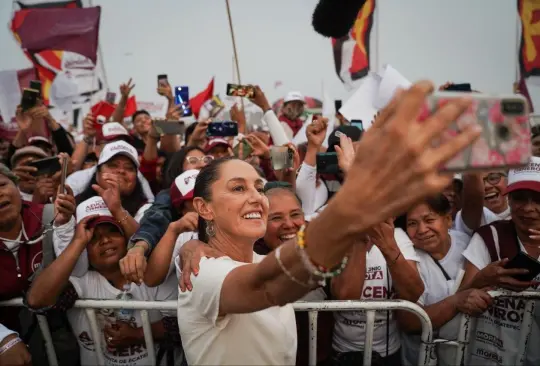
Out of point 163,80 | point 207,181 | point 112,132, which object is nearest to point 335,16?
point 207,181

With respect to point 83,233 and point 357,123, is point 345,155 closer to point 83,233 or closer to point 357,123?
point 83,233

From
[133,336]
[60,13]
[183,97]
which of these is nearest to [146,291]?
[133,336]

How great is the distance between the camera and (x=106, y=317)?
247 cm

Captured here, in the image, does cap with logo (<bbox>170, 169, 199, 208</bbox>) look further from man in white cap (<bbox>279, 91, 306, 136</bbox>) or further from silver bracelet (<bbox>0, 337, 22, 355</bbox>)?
man in white cap (<bbox>279, 91, 306, 136</bbox>)

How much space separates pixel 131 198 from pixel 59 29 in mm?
4627

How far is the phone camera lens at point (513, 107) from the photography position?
890mm

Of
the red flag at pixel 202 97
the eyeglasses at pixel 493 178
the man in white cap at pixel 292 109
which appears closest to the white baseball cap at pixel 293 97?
the man in white cap at pixel 292 109

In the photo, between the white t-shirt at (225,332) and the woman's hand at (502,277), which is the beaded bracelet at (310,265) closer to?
the white t-shirt at (225,332)

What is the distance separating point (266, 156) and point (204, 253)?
2296 millimetres

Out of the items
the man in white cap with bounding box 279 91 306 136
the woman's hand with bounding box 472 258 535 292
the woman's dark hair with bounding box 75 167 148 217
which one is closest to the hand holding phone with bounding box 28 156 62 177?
the woman's dark hair with bounding box 75 167 148 217

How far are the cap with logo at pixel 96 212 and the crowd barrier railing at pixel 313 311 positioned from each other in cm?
50

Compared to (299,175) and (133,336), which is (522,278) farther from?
(133,336)

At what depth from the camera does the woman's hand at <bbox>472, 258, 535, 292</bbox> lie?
7.25 ft

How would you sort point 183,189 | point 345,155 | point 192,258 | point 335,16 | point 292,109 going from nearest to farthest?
point 335,16 < point 192,258 < point 345,155 < point 183,189 < point 292,109
